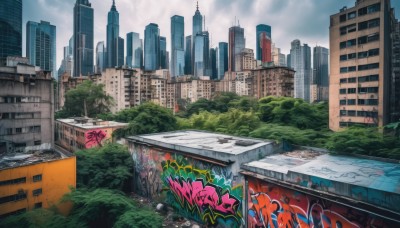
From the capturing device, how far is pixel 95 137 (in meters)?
29.5

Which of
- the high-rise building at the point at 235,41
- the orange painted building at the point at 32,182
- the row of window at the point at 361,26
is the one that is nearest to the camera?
the orange painted building at the point at 32,182

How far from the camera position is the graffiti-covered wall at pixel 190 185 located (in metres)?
11.8

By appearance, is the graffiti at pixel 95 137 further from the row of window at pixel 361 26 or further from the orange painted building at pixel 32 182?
the row of window at pixel 361 26

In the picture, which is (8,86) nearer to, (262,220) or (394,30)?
(262,220)

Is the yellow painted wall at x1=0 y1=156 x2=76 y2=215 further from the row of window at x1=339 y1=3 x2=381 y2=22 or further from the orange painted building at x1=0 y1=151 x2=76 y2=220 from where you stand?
the row of window at x1=339 y1=3 x2=381 y2=22

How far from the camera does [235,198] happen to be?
38.1ft

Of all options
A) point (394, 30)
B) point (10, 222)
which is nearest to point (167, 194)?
point (10, 222)

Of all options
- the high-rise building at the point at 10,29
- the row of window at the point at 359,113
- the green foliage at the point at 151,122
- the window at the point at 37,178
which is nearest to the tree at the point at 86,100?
the high-rise building at the point at 10,29

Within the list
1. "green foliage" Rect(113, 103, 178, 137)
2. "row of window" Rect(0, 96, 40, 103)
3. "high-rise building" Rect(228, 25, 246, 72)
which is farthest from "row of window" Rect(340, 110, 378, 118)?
"high-rise building" Rect(228, 25, 246, 72)

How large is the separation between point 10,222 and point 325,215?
1379cm

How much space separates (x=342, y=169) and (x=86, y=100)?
163 ft

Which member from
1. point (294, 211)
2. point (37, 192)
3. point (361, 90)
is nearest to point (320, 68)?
point (361, 90)

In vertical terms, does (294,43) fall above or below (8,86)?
above

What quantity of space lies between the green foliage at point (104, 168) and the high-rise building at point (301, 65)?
128m
